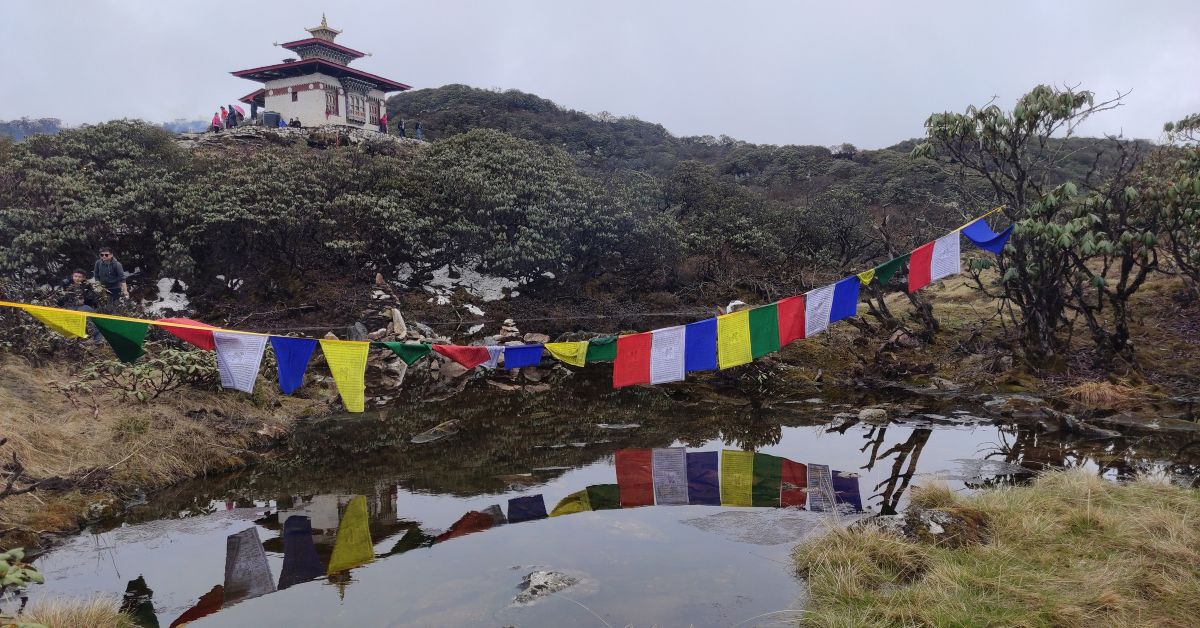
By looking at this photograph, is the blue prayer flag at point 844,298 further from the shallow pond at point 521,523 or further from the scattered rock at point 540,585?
the scattered rock at point 540,585

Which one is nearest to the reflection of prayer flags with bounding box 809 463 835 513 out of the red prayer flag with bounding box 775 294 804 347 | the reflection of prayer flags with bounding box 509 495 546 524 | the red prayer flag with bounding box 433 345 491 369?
the red prayer flag with bounding box 775 294 804 347

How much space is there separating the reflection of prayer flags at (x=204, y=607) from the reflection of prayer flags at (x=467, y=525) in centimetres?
222

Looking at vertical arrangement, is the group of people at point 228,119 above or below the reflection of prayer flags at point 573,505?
above

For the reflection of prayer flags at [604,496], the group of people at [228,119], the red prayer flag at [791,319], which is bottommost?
the reflection of prayer flags at [604,496]

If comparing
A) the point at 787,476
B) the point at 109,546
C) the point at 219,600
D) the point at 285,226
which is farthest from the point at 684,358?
the point at 285,226

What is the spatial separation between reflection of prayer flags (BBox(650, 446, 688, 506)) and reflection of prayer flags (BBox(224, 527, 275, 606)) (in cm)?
472

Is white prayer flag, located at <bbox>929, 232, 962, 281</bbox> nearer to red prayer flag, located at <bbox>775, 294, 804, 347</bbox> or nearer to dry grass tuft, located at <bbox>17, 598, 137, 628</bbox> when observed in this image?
red prayer flag, located at <bbox>775, 294, 804, 347</bbox>

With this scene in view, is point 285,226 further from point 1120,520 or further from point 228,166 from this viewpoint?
point 1120,520

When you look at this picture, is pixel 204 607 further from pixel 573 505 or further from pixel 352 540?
pixel 573 505

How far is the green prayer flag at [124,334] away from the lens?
387 inches

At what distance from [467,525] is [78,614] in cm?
399

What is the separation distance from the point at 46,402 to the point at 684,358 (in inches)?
381

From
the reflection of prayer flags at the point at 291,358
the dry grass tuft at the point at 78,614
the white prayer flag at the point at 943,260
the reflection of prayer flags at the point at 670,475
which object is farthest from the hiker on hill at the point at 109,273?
the white prayer flag at the point at 943,260

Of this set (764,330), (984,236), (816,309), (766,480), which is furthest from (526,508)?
(984,236)
